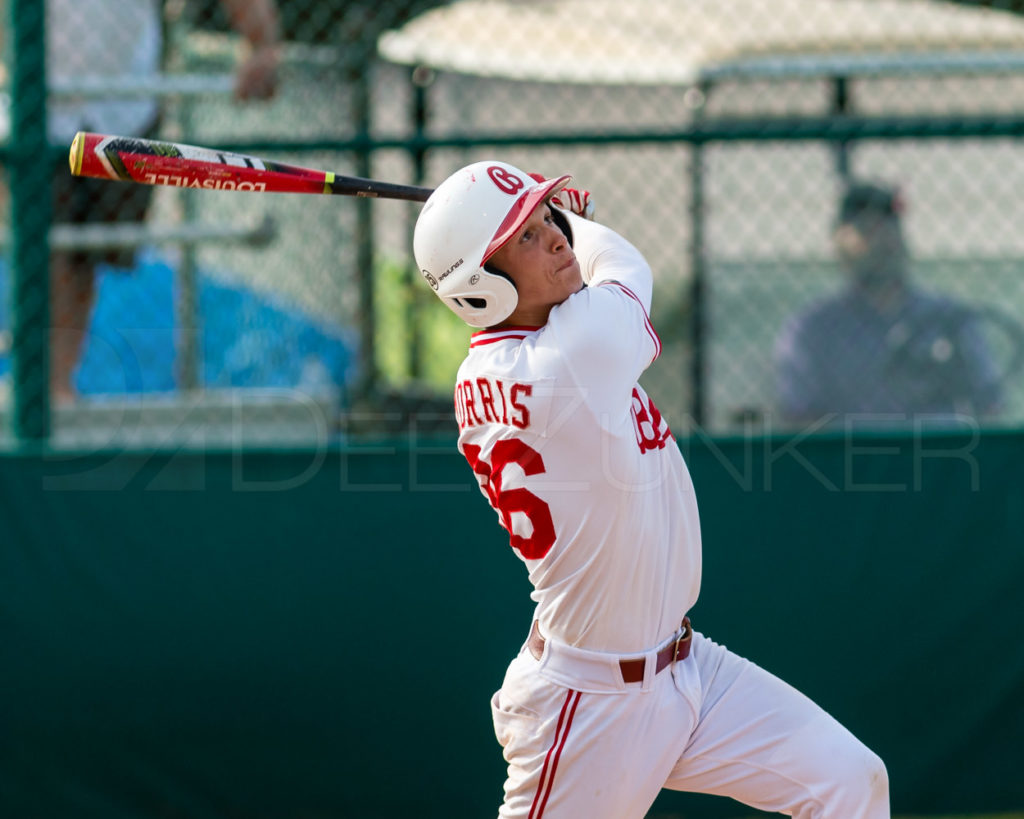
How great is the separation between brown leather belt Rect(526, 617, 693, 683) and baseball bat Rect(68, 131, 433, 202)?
3.61 feet

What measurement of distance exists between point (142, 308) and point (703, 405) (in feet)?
8.55

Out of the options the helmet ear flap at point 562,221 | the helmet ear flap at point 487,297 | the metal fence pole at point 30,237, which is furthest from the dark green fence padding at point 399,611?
the helmet ear flap at point 487,297

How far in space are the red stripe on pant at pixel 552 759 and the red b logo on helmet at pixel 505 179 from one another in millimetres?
1110

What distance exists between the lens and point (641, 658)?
2676 mm

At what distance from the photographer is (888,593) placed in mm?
3834

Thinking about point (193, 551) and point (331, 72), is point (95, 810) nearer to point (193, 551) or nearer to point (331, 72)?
point (193, 551)

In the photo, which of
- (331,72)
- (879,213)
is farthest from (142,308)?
(879,213)

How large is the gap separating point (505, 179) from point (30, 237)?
1.99m

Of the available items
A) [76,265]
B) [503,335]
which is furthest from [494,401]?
[76,265]

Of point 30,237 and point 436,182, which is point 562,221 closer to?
point 30,237

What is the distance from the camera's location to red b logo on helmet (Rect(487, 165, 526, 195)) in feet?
8.54

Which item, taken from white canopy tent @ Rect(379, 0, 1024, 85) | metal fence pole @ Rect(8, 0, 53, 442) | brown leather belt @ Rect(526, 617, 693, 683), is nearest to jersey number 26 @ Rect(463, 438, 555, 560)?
brown leather belt @ Rect(526, 617, 693, 683)

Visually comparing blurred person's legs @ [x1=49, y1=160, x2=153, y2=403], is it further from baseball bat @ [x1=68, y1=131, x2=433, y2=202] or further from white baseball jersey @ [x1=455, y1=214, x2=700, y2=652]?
white baseball jersey @ [x1=455, y1=214, x2=700, y2=652]

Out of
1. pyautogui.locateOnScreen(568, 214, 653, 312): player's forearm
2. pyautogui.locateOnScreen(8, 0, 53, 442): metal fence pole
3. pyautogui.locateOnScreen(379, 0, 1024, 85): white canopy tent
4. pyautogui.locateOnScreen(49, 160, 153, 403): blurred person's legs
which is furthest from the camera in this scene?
pyautogui.locateOnScreen(379, 0, 1024, 85): white canopy tent
